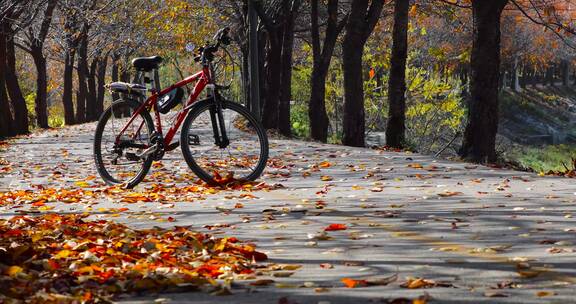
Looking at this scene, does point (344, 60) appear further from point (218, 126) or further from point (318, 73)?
point (218, 126)

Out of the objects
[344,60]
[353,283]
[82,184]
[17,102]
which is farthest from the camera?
[17,102]

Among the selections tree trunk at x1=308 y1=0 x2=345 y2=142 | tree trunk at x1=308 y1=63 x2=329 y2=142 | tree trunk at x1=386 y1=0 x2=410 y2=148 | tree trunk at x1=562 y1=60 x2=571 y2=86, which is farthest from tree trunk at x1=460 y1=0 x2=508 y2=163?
tree trunk at x1=562 y1=60 x2=571 y2=86

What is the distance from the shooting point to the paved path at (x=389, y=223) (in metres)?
4.93

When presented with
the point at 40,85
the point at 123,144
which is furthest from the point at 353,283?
the point at 40,85

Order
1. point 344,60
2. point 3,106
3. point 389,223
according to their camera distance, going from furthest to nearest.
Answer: point 3,106
point 344,60
point 389,223

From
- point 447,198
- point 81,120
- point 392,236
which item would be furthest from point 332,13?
point 81,120

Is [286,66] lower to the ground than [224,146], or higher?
higher

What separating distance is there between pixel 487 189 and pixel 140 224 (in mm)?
3644

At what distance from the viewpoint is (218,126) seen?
10.6 meters

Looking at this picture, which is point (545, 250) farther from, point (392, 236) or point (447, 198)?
point (447, 198)

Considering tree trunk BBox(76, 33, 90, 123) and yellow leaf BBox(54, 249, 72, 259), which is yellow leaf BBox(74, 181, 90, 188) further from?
tree trunk BBox(76, 33, 90, 123)

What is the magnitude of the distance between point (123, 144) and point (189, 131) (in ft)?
3.71

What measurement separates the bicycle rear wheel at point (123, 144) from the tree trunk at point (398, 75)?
10324mm

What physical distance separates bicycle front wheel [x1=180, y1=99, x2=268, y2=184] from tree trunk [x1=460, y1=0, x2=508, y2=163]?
6956mm
